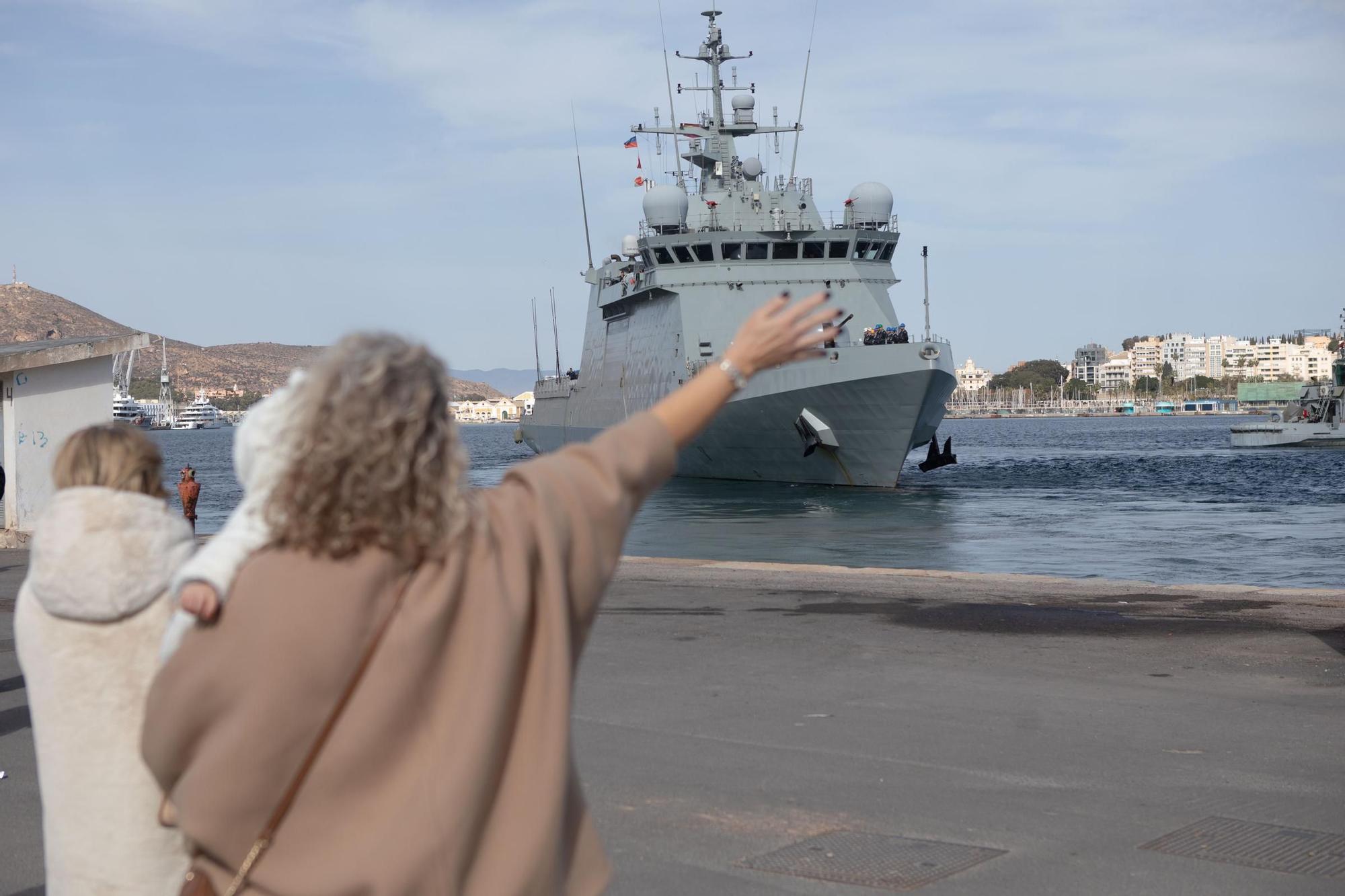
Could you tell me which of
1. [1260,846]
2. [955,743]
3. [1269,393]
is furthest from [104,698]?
[1269,393]

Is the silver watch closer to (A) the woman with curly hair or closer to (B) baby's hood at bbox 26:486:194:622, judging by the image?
(A) the woman with curly hair

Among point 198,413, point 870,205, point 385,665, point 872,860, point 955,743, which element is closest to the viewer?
point 385,665

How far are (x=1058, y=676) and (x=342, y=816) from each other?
588 cm

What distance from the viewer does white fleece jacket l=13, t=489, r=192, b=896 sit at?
2.16 meters

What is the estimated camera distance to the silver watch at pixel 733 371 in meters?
2.19

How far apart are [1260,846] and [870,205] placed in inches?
1350

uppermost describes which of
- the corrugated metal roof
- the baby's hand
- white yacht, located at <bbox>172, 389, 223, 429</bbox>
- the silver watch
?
white yacht, located at <bbox>172, 389, 223, 429</bbox>

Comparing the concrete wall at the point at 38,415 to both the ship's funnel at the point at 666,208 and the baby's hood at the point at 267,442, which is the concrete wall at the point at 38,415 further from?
the ship's funnel at the point at 666,208

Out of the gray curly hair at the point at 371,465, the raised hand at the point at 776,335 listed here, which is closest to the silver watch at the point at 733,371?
the raised hand at the point at 776,335

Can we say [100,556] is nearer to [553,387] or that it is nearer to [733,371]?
[733,371]

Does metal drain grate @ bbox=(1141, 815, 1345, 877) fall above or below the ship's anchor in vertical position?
above

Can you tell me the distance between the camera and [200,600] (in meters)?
1.80

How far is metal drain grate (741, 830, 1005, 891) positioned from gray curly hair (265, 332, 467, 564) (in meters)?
2.61

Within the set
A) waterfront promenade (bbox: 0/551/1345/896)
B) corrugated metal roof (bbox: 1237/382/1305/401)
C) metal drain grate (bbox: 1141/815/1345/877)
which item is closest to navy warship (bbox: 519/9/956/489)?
waterfront promenade (bbox: 0/551/1345/896)
